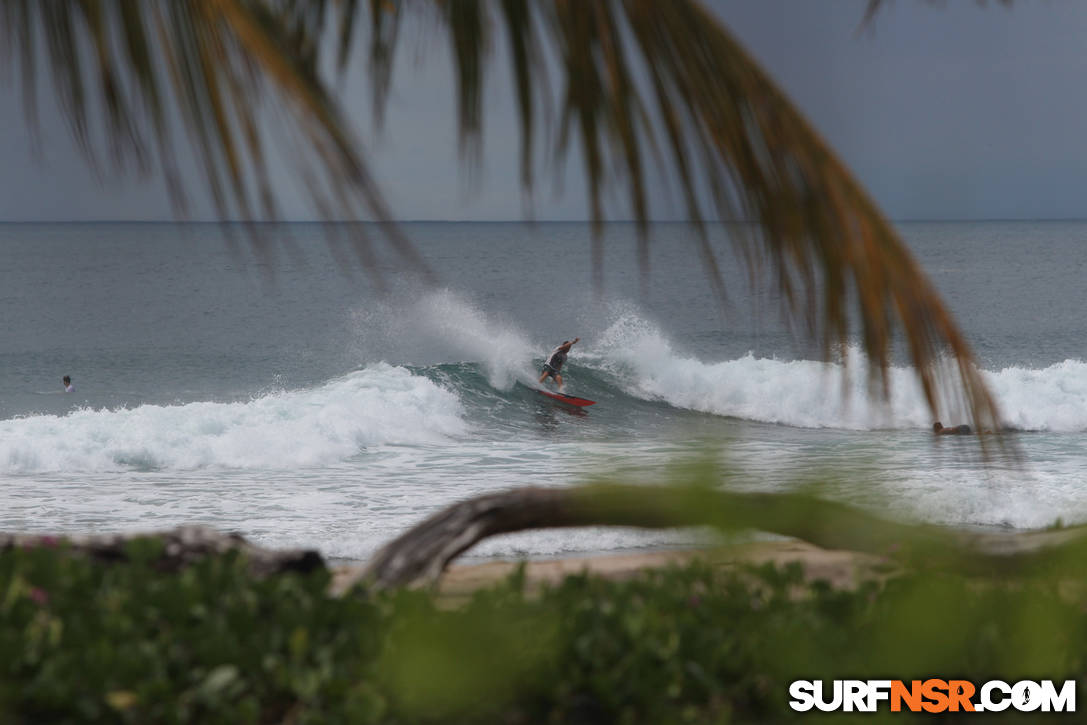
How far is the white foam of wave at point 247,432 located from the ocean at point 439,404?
7 centimetres


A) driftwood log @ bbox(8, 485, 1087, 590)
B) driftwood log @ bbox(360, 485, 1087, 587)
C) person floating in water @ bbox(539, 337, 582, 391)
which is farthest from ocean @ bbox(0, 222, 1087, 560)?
person floating in water @ bbox(539, 337, 582, 391)

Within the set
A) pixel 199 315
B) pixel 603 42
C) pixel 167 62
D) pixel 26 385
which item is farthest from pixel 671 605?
pixel 199 315

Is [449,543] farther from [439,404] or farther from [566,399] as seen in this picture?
[566,399]

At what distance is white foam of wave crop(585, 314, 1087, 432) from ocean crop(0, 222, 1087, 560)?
0.10 meters

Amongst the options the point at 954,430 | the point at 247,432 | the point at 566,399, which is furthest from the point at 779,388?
the point at 954,430

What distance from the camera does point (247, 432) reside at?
19.2 metres

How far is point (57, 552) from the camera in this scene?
3.31 metres

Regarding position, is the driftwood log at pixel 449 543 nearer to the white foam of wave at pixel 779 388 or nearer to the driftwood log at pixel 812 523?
the driftwood log at pixel 812 523

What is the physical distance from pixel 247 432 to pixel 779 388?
13694 millimetres

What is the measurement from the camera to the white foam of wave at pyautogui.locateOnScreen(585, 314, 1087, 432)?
23.5m

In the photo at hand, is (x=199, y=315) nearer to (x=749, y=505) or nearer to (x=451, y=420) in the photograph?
(x=451, y=420)

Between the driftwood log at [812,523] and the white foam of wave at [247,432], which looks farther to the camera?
the white foam of wave at [247,432]

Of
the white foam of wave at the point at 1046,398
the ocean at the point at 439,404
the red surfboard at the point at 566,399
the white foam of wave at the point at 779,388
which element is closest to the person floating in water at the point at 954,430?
the ocean at the point at 439,404

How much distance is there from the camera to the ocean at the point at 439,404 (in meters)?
1.51
